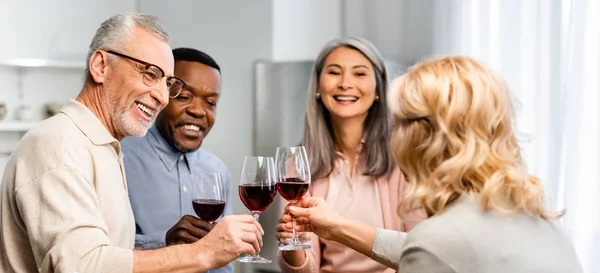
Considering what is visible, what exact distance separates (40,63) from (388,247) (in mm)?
3618

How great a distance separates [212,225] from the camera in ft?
6.55

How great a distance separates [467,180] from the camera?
4.89 feet

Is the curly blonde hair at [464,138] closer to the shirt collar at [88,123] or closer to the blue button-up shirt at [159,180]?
the shirt collar at [88,123]

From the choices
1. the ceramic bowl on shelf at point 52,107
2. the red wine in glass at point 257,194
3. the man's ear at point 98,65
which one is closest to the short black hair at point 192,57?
the man's ear at point 98,65

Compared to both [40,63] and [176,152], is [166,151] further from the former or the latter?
[40,63]

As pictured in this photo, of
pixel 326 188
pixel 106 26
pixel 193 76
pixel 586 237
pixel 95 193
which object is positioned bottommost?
pixel 586 237

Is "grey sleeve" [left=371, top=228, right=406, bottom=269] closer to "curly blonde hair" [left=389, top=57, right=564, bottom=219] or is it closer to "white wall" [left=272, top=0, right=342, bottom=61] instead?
"curly blonde hair" [left=389, top=57, right=564, bottom=219]

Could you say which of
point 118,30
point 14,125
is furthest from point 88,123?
point 14,125

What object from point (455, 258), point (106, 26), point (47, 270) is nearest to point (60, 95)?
point (106, 26)

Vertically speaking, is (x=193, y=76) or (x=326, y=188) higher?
(x=193, y=76)

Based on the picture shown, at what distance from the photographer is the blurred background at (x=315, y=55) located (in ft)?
9.83

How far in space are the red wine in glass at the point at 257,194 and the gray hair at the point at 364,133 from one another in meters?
0.73

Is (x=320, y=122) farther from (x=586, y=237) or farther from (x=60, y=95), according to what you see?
(x=60, y=95)

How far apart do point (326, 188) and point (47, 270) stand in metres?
1.20
